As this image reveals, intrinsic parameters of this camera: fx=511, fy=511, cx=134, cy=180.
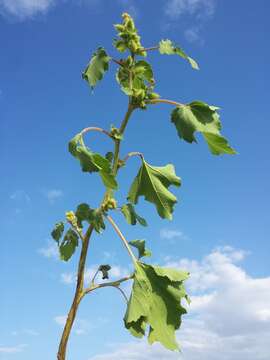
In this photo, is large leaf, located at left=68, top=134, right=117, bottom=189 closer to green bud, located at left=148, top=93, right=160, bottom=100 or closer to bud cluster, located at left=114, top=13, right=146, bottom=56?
green bud, located at left=148, top=93, right=160, bottom=100

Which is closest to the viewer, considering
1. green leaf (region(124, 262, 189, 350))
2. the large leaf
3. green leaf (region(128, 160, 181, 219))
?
the large leaf

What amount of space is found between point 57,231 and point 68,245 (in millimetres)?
191

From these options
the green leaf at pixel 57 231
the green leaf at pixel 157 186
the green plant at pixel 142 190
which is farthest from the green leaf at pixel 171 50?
the green leaf at pixel 57 231

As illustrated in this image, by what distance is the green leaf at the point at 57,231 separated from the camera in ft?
16.6

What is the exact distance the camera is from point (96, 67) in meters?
4.87

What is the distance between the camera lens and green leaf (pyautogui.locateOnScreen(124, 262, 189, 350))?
4.51 meters

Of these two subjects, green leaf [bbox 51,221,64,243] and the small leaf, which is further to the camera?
green leaf [bbox 51,221,64,243]

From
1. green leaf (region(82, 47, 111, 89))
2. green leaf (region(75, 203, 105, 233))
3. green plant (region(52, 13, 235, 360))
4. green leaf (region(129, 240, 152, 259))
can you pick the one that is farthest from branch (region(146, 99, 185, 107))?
green leaf (region(129, 240, 152, 259))

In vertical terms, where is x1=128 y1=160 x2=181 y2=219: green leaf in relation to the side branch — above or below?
above

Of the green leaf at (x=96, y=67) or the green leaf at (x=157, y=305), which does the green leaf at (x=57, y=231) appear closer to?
the green leaf at (x=157, y=305)

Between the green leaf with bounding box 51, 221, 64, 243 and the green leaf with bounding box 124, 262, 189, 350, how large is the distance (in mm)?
893

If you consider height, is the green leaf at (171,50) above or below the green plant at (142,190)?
above

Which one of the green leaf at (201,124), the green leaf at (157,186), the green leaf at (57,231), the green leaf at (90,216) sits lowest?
the green leaf at (90,216)

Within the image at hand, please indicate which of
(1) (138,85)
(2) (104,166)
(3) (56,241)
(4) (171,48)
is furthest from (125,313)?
(4) (171,48)
